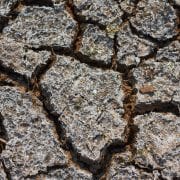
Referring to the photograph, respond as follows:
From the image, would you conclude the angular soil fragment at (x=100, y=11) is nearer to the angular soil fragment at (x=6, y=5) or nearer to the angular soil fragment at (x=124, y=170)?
the angular soil fragment at (x=6, y=5)

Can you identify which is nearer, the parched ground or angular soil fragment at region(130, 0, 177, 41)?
the parched ground

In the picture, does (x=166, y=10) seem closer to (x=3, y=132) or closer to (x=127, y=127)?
(x=127, y=127)

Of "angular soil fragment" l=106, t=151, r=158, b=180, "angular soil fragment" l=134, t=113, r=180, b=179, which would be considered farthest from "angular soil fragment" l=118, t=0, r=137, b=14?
"angular soil fragment" l=106, t=151, r=158, b=180

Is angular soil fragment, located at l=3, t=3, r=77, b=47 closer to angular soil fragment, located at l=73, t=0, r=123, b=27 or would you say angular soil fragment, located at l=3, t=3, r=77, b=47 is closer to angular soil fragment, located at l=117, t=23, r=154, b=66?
angular soil fragment, located at l=73, t=0, r=123, b=27

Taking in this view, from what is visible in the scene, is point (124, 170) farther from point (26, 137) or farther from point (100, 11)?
point (100, 11)

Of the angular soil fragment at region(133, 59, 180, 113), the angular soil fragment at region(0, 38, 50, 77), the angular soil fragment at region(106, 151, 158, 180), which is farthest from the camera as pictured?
the angular soil fragment at region(0, 38, 50, 77)

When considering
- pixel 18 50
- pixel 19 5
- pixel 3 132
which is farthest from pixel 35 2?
pixel 3 132

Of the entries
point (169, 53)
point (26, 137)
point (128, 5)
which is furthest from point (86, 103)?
point (128, 5)

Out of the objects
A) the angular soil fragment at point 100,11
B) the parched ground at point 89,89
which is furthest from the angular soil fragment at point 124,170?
the angular soil fragment at point 100,11
